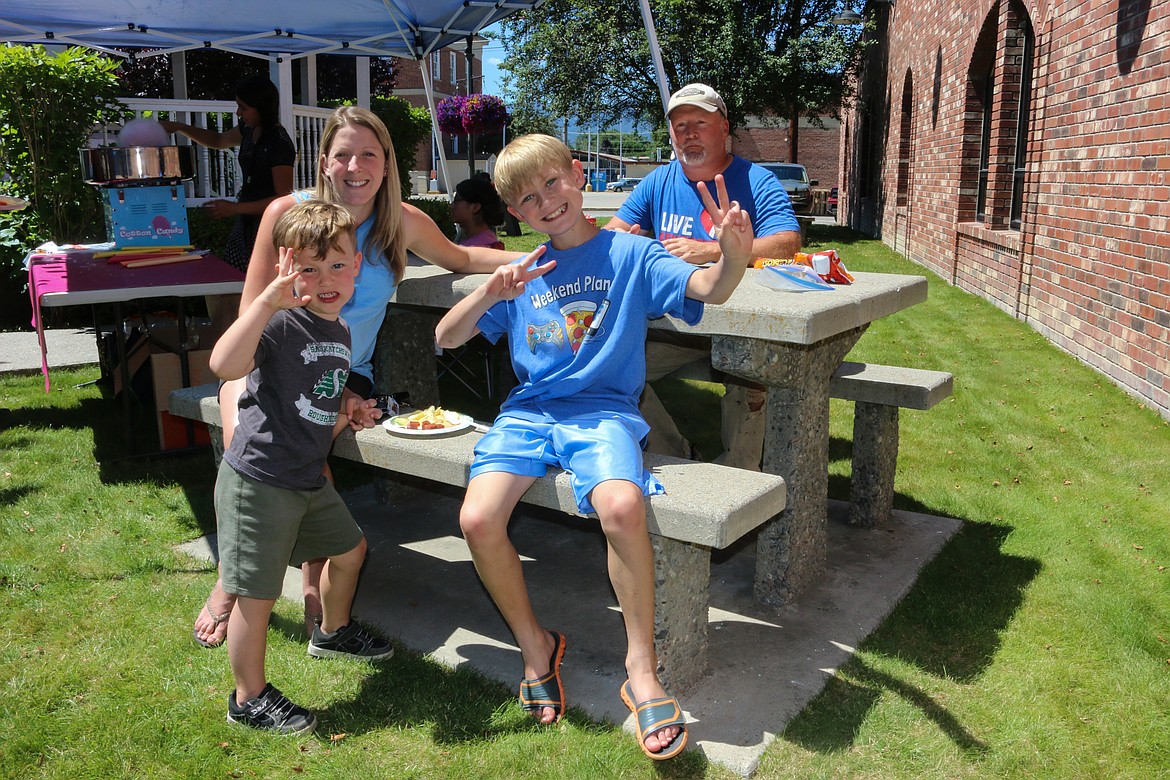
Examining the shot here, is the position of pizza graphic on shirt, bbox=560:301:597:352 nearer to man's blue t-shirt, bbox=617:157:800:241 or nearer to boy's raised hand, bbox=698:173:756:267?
boy's raised hand, bbox=698:173:756:267

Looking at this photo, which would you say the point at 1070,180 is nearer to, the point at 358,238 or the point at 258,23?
the point at 358,238

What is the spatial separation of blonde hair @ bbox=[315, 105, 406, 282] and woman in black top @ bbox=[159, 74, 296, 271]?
6.33ft

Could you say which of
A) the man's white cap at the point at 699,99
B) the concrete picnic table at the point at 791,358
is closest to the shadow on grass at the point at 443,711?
the concrete picnic table at the point at 791,358

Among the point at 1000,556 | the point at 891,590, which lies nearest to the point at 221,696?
the point at 891,590

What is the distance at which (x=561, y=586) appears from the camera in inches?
154

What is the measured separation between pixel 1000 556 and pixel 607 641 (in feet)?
5.97

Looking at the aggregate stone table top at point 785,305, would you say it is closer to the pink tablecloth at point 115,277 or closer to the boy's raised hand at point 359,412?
the boy's raised hand at point 359,412

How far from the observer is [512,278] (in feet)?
10.0

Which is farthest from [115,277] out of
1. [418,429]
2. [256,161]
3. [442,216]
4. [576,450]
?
[442,216]

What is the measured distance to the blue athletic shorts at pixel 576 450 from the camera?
9.36 feet

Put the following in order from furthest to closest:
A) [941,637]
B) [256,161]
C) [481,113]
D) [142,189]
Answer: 1. [481,113]
2. [142,189]
3. [256,161]
4. [941,637]

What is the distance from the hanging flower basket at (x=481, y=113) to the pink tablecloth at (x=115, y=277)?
14.6 m

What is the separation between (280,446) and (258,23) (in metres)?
7.56

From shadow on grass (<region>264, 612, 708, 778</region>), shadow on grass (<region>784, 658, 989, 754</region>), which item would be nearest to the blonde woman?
shadow on grass (<region>264, 612, 708, 778</region>)
